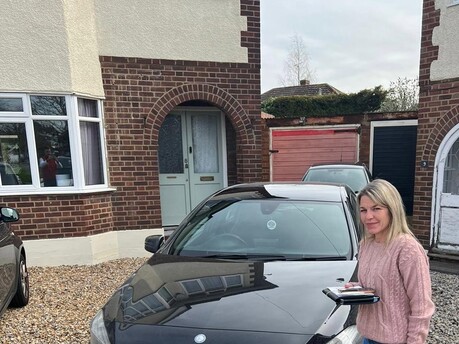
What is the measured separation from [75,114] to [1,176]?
1524mm

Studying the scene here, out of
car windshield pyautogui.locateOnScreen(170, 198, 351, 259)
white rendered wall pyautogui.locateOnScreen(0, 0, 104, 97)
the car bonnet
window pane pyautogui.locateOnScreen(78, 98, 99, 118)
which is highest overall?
white rendered wall pyautogui.locateOnScreen(0, 0, 104, 97)

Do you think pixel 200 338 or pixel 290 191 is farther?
pixel 290 191

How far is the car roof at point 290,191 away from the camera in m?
2.96

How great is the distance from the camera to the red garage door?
8.65 metres

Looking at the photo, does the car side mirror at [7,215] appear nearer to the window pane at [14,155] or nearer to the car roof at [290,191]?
the window pane at [14,155]

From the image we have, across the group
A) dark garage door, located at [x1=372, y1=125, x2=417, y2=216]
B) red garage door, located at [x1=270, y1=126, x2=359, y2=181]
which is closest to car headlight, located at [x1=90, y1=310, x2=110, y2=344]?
red garage door, located at [x1=270, y1=126, x2=359, y2=181]

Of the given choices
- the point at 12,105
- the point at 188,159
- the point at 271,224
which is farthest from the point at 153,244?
the point at 188,159

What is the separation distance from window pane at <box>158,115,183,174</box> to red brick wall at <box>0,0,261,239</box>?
87 cm

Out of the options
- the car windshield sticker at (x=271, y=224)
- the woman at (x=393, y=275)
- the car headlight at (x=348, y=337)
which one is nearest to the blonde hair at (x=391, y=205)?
the woman at (x=393, y=275)

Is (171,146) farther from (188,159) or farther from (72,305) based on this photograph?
(72,305)

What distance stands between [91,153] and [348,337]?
507 centimetres

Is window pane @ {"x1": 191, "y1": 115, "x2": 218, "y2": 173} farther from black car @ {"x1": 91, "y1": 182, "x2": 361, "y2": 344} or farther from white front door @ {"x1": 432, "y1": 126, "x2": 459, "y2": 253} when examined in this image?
white front door @ {"x1": 432, "y1": 126, "x2": 459, "y2": 253}

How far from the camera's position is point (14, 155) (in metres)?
5.14

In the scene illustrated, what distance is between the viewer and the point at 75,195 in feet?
17.3
